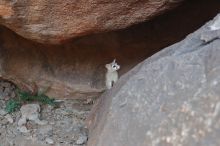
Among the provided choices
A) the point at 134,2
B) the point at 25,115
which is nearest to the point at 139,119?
the point at 134,2

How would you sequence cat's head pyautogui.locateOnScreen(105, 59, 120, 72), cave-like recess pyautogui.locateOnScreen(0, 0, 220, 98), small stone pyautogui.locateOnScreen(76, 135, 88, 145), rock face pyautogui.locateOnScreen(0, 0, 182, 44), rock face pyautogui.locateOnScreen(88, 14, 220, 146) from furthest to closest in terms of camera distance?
cave-like recess pyautogui.locateOnScreen(0, 0, 220, 98) < cat's head pyautogui.locateOnScreen(105, 59, 120, 72) < small stone pyautogui.locateOnScreen(76, 135, 88, 145) < rock face pyautogui.locateOnScreen(0, 0, 182, 44) < rock face pyautogui.locateOnScreen(88, 14, 220, 146)

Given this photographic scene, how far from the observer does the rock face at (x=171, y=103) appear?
152 centimetres

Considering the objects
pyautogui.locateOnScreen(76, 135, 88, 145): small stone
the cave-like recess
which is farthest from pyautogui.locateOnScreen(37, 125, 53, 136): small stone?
the cave-like recess

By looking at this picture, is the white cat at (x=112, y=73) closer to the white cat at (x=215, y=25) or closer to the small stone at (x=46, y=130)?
the small stone at (x=46, y=130)

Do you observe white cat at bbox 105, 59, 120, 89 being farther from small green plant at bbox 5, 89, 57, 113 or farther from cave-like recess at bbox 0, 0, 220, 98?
small green plant at bbox 5, 89, 57, 113

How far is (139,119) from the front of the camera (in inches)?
66.3

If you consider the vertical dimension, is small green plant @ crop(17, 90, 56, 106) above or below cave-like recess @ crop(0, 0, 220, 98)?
below

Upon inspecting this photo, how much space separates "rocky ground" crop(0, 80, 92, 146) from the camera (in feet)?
8.04

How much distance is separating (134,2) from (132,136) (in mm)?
816

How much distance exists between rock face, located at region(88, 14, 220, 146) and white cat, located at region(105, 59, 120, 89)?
73 cm

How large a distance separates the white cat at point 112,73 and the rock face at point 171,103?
28.8 inches

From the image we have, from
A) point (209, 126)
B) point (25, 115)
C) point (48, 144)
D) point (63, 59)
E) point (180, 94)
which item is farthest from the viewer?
point (63, 59)

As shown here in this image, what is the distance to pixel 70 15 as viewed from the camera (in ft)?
7.21

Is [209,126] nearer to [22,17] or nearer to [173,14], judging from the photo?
[22,17]
